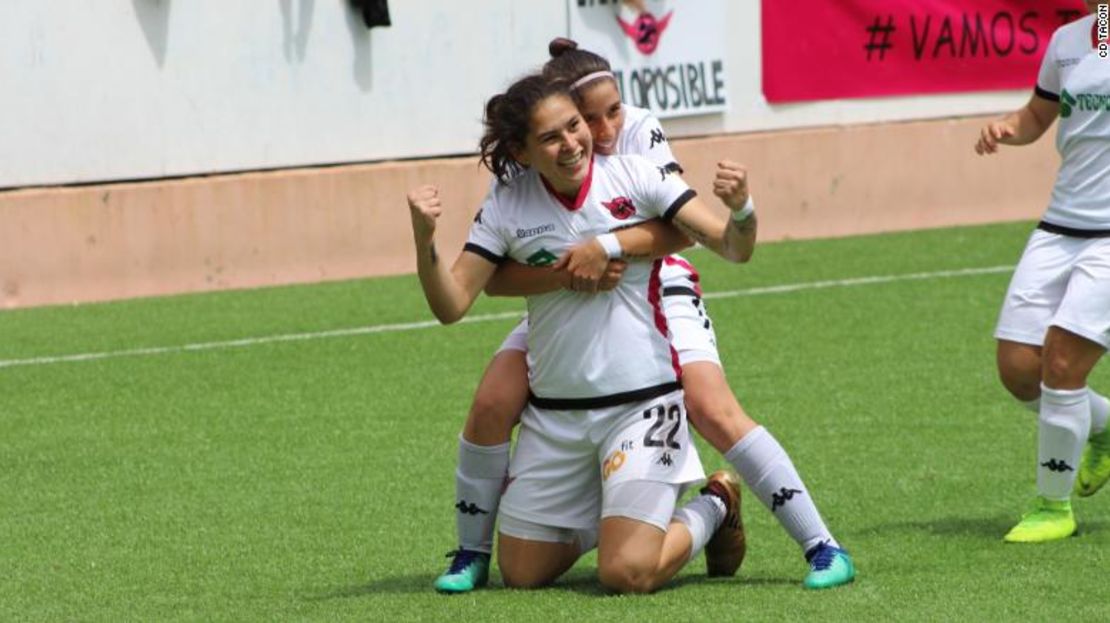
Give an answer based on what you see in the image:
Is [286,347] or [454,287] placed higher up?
[454,287]

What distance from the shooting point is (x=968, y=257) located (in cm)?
1476

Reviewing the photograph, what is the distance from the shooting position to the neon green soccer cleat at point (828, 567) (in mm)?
6613

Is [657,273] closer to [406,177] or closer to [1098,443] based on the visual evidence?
[1098,443]

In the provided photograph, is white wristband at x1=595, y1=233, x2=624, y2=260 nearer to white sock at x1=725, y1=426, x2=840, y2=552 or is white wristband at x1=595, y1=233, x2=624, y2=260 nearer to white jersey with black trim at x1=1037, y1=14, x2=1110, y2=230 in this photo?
white sock at x1=725, y1=426, x2=840, y2=552

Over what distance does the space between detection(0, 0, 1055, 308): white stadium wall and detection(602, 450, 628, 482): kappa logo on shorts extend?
24.4 ft

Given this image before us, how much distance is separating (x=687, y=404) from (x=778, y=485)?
37 centimetres

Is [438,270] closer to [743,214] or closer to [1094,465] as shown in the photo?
[743,214]

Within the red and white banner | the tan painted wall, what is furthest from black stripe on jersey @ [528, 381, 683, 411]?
the red and white banner

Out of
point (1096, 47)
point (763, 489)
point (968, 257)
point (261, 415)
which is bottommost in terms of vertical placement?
point (968, 257)

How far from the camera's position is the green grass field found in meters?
A: 6.70

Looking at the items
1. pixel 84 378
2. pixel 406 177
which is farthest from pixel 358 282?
pixel 84 378

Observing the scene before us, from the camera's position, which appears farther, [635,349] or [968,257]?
[968,257]

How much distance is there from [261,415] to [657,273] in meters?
3.62

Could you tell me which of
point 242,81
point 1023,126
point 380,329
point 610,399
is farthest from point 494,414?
point 242,81
